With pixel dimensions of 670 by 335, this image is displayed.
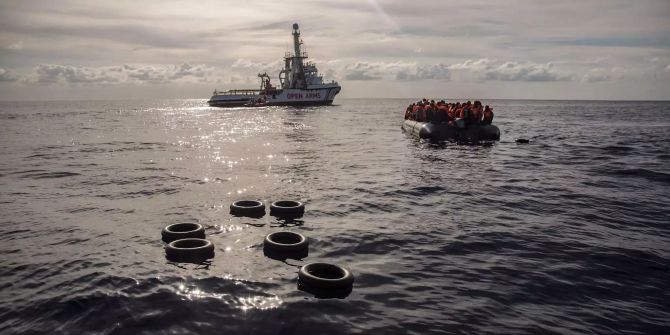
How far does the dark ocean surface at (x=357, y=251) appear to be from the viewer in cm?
623

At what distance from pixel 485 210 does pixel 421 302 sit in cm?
664

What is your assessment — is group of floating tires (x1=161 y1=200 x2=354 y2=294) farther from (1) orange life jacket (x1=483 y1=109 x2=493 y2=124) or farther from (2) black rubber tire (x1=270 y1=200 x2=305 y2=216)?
(1) orange life jacket (x1=483 y1=109 x2=493 y2=124)

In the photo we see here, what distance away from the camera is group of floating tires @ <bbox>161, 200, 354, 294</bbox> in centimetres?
709

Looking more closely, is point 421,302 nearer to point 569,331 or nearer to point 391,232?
point 569,331

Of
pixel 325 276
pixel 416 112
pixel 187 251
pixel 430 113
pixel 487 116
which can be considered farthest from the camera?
pixel 416 112

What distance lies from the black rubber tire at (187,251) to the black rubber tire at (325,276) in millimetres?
2316

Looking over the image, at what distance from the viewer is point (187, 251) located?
27.3 feet

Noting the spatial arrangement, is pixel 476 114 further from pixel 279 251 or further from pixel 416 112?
pixel 279 251

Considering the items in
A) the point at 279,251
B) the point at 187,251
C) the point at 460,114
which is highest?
the point at 460,114

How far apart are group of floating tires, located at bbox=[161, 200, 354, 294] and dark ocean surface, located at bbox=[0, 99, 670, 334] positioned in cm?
24

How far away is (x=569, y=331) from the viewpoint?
593 centimetres

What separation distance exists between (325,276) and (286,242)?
1893 mm

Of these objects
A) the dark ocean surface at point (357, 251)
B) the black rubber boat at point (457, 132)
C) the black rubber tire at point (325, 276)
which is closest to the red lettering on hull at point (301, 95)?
the black rubber boat at point (457, 132)

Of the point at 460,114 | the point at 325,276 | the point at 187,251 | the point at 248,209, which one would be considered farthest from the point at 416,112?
the point at 187,251
